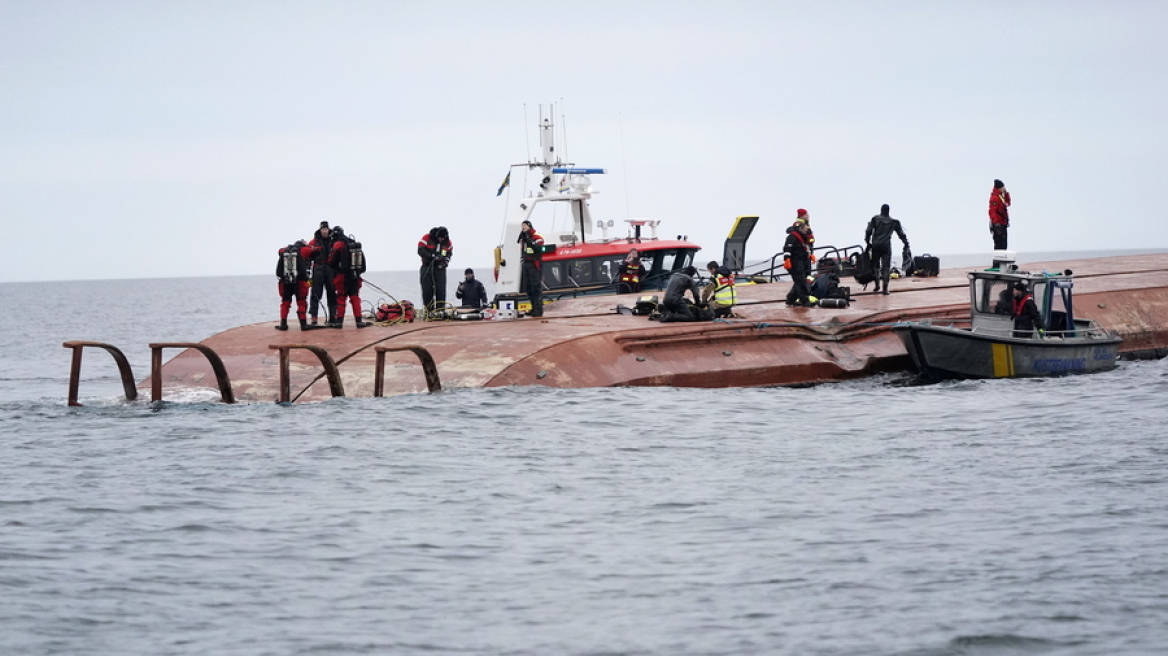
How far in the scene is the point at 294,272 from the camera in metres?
21.3

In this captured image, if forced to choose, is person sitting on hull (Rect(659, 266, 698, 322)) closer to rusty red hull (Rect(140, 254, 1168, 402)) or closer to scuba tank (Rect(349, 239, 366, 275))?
Answer: rusty red hull (Rect(140, 254, 1168, 402))

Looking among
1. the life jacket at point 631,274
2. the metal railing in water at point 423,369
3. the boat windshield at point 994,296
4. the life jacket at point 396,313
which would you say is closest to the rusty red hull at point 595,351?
the life jacket at point 396,313

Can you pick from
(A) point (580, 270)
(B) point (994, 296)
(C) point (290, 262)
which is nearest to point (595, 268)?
(A) point (580, 270)

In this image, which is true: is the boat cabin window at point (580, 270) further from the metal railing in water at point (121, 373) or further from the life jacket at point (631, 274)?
the metal railing in water at point (121, 373)

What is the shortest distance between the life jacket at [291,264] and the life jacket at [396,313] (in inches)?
91.0

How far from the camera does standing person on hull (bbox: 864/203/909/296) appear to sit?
25.0m

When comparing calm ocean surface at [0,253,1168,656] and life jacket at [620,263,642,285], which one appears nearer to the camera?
calm ocean surface at [0,253,1168,656]

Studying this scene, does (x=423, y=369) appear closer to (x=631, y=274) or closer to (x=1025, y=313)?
(x=1025, y=313)

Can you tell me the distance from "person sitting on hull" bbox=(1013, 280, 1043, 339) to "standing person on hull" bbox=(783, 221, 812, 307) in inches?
147

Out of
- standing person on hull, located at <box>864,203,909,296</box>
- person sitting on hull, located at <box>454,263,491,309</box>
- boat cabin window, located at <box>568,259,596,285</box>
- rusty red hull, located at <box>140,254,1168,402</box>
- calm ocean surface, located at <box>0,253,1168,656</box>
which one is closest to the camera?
calm ocean surface, located at <box>0,253,1168,656</box>

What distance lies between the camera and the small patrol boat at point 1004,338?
20.1 m

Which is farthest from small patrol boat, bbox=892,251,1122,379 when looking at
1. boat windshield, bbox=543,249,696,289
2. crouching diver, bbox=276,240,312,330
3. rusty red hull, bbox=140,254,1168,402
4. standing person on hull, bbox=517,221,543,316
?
boat windshield, bbox=543,249,696,289

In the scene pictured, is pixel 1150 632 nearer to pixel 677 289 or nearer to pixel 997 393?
pixel 997 393

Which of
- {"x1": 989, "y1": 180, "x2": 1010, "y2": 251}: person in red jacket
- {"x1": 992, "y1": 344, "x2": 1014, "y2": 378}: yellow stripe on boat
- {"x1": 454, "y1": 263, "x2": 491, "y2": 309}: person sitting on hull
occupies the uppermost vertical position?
{"x1": 989, "y1": 180, "x2": 1010, "y2": 251}: person in red jacket
